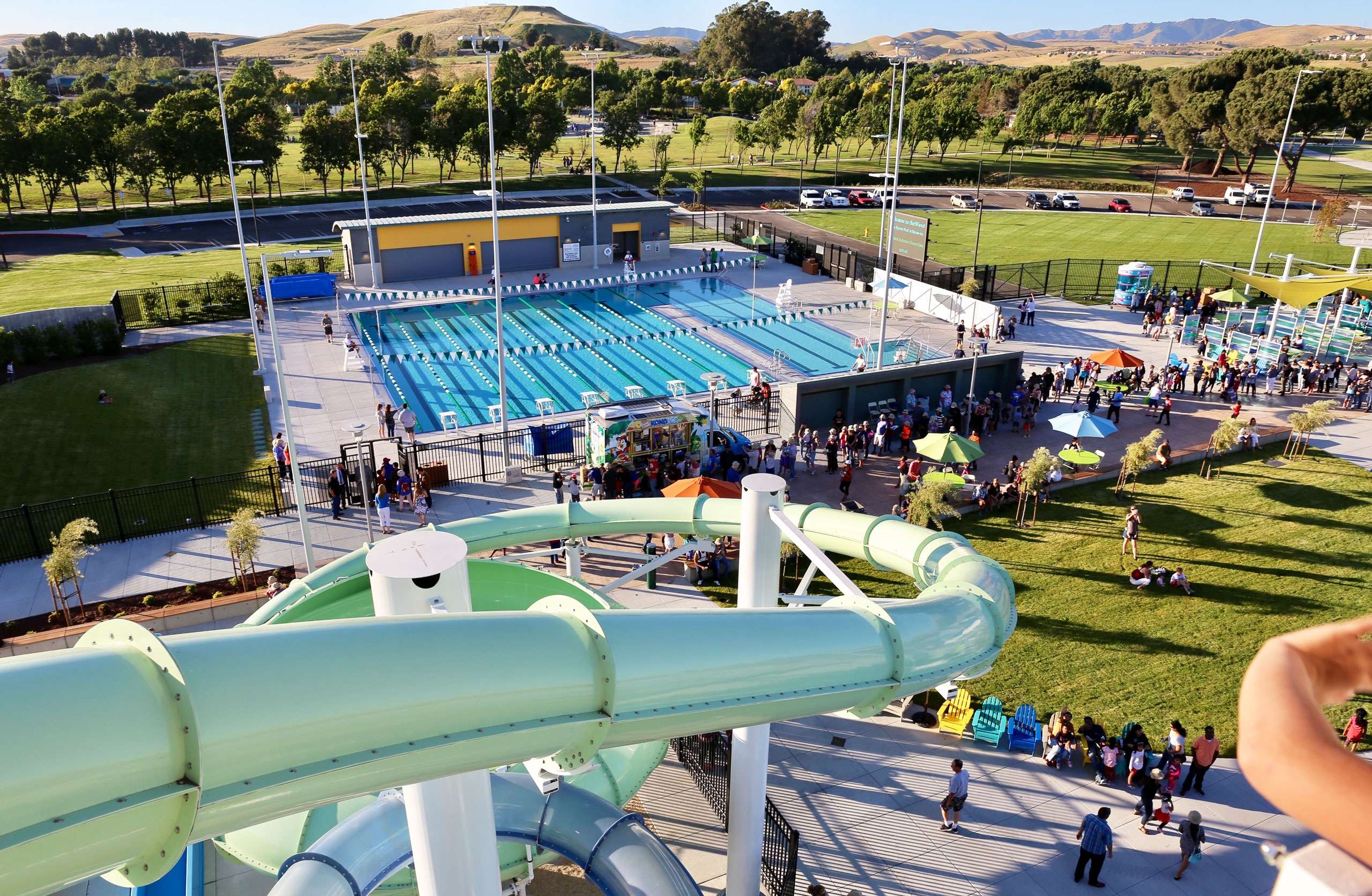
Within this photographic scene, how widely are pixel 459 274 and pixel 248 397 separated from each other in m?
16.7

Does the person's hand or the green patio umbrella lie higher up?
the person's hand

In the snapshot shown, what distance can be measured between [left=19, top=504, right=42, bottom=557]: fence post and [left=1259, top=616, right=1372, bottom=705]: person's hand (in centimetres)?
2199

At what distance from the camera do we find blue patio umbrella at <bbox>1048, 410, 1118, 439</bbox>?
22609 millimetres

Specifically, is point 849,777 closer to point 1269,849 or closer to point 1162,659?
point 1162,659

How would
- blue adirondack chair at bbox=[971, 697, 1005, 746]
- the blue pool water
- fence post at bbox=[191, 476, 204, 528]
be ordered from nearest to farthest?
blue adirondack chair at bbox=[971, 697, 1005, 746] < fence post at bbox=[191, 476, 204, 528] < the blue pool water

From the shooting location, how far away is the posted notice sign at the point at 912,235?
3606cm

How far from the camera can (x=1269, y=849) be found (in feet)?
5.72

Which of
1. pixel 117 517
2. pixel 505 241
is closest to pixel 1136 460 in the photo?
pixel 117 517

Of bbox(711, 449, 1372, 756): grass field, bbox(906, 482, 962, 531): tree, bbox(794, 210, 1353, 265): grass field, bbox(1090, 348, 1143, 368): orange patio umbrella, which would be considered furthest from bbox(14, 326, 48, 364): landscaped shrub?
bbox(794, 210, 1353, 265): grass field

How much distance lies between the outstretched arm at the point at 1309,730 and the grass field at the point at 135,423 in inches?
992

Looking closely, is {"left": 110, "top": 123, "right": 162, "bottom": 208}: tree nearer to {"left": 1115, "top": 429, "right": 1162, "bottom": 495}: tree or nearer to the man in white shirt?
{"left": 1115, "top": 429, "right": 1162, "bottom": 495}: tree

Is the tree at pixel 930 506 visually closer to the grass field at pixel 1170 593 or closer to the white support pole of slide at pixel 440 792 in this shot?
the grass field at pixel 1170 593

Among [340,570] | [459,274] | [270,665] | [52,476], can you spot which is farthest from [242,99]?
[270,665]

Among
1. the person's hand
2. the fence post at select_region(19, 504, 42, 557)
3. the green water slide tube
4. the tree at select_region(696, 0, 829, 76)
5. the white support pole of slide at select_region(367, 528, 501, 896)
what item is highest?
the tree at select_region(696, 0, 829, 76)
